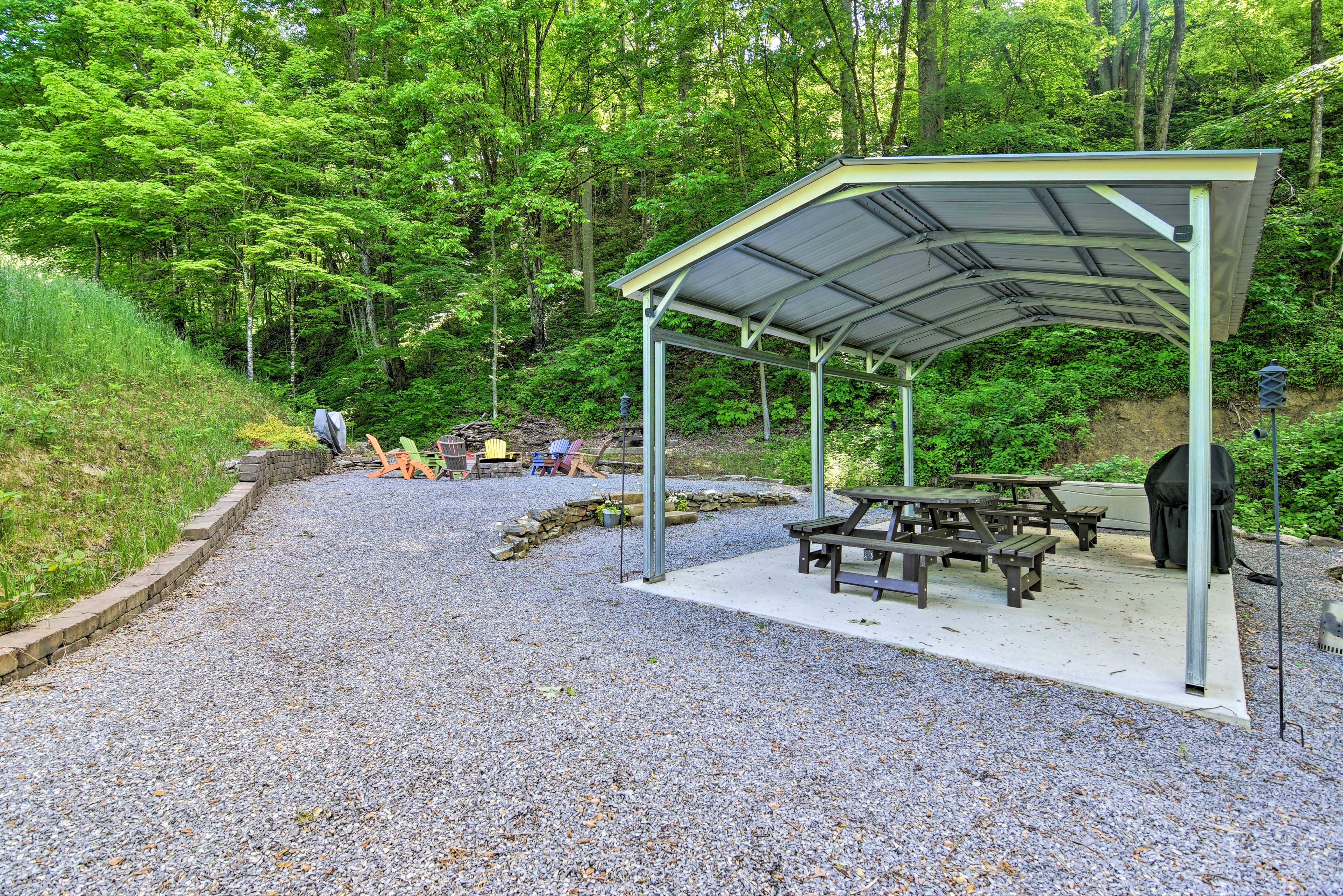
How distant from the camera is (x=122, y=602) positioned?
12.2ft

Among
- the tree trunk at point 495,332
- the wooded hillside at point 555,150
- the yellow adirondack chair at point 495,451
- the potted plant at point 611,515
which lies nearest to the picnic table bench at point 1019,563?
the potted plant at point 611,515

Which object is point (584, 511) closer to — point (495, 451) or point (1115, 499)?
point (495, 451)

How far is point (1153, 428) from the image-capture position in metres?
10.4

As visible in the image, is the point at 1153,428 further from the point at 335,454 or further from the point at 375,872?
the point at 335,454

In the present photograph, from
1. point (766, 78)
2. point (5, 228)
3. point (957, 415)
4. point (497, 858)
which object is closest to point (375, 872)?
point (497, 858)

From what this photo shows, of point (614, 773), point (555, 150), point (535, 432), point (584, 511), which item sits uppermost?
point (555, 150)

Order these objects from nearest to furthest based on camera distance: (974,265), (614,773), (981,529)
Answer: (614,773) < (981,529) < (974,265)

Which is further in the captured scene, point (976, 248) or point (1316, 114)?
point (1316, 114)

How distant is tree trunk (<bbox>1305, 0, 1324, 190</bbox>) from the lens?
1062 centimetres

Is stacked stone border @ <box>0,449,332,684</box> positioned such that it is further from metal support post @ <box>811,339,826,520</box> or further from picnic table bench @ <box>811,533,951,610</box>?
metal support post @ <box>811,339,826,520</box>

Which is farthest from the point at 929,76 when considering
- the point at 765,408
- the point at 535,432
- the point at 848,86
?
the point at 535,432

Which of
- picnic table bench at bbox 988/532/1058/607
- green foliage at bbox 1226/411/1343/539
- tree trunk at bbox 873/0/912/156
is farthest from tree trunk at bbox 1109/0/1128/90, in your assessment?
picnic table bench at bbox 988/532/1058/607

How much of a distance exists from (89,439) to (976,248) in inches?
309

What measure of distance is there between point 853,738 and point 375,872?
176cm
